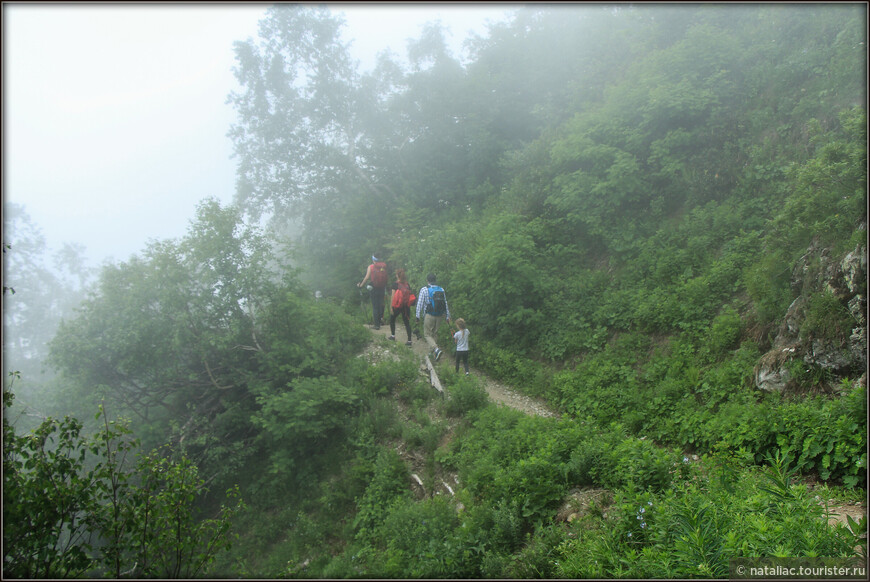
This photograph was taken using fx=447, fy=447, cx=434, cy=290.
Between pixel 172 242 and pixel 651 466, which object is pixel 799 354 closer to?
pixel 651 466

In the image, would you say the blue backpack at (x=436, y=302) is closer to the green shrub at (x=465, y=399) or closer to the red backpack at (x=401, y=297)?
the red backpack at (x=401, y=297)

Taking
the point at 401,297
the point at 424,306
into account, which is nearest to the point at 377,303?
the point at 401,297

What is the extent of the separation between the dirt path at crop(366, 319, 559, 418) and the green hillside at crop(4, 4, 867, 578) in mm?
279

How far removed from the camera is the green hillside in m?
5.03

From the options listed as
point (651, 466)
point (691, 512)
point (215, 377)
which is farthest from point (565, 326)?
point (215, 377)

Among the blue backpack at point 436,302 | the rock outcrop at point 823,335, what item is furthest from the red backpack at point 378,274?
the rock outcrop at point 823,335

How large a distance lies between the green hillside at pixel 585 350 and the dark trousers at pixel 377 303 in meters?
0.94

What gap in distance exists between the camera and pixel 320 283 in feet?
66.3

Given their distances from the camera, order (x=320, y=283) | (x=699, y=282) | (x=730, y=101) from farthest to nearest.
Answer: (x=320, y=283) → (x=730, y=101) → (x=699, y=282)

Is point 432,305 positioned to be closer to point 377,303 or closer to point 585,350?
point 377,303

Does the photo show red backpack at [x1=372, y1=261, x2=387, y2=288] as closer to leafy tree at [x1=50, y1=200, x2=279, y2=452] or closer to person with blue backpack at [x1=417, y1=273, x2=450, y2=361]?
person with blue backpack at [x1=417, y1=273, x2=450, y2=361]

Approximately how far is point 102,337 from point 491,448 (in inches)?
379

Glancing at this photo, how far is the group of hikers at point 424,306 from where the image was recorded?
10.6m

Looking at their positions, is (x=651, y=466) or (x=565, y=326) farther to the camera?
(x=565, y=326)
